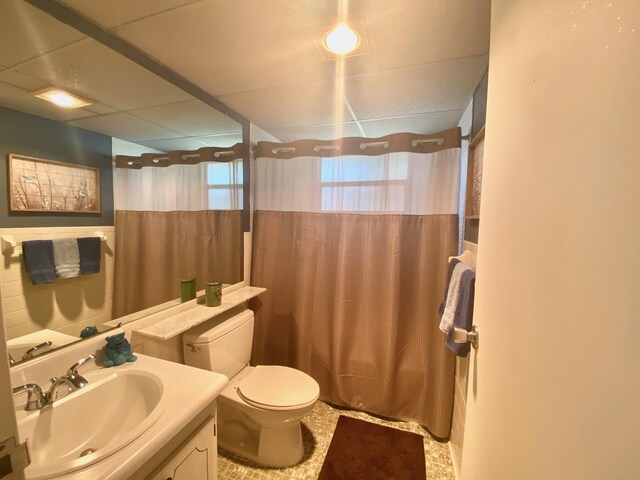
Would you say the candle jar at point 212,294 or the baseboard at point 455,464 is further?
the candle jar at point 212,294

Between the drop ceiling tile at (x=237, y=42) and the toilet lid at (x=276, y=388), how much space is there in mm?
1724

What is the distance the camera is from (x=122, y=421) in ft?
3.14

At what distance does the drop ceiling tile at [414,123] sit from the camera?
1769mm

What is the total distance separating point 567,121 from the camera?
16.1 inches

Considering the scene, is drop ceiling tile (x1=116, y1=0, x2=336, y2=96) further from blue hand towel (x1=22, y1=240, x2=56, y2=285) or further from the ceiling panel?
blue hand towel (x1=22, y1=240, x2=56, y2=285)

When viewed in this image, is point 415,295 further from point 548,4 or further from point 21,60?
point 21,60

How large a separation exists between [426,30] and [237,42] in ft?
2.60

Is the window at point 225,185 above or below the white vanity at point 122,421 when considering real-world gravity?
above

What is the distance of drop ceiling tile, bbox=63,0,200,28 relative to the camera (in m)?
0.94

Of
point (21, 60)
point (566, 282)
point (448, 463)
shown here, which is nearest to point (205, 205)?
point (21, 60)

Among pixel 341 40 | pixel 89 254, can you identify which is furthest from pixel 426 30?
pixel 89 254

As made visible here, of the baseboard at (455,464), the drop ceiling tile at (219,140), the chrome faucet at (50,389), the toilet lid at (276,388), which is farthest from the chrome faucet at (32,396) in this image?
the baseboard at (455,464)

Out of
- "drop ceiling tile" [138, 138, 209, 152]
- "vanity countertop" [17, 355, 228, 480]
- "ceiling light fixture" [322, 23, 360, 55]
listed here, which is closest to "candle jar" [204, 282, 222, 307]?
"vanity countertop" [17, 355, 228, 480]

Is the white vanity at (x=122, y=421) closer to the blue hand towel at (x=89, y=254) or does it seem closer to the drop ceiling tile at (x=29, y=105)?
the blue hand towel at (x=89, y=254)
